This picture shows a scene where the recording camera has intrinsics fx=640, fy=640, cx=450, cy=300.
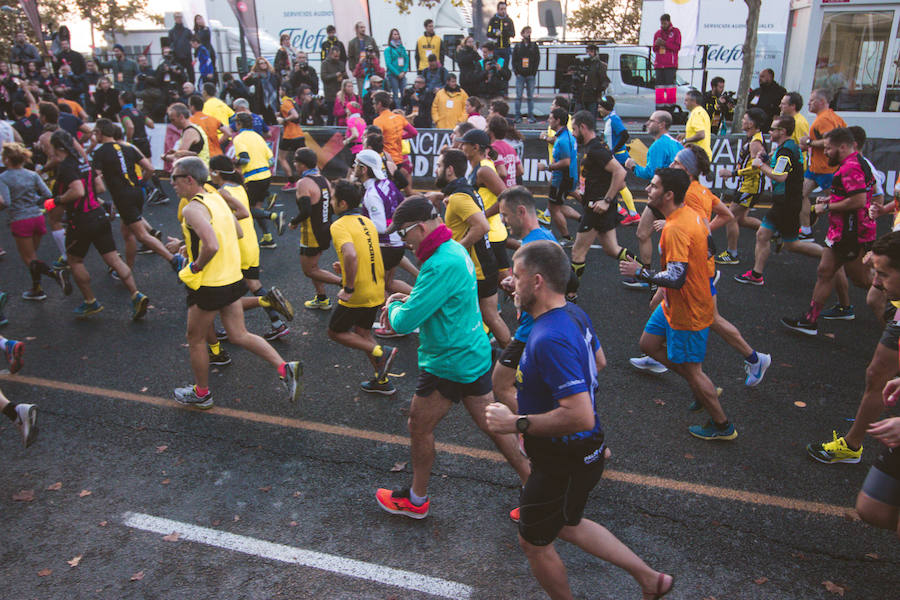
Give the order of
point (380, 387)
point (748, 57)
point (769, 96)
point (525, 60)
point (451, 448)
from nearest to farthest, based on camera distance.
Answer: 1. point (451, 448)
2. point (380, 387)
3. point (748, 57)
4. point (769, 96)
5. point (525, 60)

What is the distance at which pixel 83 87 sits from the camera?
60.5ft

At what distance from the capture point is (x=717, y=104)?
14.4 m

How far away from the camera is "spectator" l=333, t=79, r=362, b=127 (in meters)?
13.9

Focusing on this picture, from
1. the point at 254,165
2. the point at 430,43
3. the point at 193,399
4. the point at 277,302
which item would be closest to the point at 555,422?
the point at 193,399

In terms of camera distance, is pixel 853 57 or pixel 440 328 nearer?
pixel 440 328

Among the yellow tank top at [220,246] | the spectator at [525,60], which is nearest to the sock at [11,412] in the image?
the yellow tank top at [220,246]

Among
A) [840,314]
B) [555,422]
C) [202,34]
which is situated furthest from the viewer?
[202,34]

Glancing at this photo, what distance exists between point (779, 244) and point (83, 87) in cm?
1871

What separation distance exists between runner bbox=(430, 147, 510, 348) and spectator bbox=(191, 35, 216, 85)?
14.4 m

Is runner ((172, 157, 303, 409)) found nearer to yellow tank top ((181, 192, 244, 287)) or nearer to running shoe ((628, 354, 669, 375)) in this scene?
yellow tank top ((181, 192, 244, 287))

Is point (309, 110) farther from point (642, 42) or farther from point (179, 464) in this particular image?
point (179, 464)

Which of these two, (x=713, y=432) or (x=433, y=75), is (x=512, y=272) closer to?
(x=713, y=432)

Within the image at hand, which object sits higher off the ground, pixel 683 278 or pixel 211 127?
pixel 211 127

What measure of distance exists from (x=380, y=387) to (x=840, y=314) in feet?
17.3
